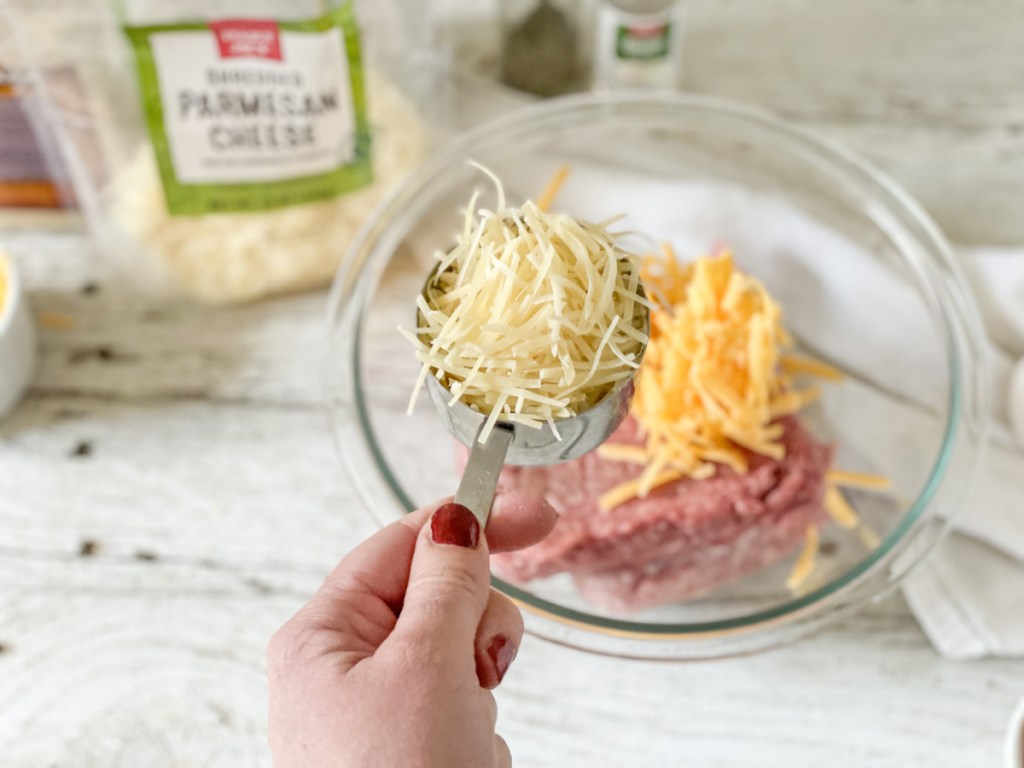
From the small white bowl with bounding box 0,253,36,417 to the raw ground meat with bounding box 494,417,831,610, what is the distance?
663 mm

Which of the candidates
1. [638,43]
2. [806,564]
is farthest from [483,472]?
[638,43]

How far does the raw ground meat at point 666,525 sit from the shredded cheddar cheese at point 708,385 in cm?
2

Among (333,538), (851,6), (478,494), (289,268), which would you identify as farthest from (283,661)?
(851,6)

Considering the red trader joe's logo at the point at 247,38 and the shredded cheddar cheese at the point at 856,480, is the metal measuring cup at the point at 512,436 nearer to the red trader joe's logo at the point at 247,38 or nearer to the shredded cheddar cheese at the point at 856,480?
the shredded cheddar cheese at the point at 856,480

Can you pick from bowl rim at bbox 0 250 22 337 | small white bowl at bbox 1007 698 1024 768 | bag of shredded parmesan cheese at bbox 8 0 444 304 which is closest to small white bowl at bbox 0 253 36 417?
bowl rim at bbox 0 250 22 337

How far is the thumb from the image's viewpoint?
69cm

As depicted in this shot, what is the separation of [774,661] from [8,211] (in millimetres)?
1237

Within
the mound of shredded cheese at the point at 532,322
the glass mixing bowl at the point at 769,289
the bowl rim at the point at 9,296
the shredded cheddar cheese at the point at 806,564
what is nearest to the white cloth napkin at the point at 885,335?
the glass mixing bowl at the point at 769,289

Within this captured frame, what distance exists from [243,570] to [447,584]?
0.56 meters

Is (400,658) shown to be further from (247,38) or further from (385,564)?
(247,38)

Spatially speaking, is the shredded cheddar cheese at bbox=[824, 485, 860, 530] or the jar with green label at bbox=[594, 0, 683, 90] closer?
the shredded cheddar cheese at bbox=[824, 485, 860, 530]

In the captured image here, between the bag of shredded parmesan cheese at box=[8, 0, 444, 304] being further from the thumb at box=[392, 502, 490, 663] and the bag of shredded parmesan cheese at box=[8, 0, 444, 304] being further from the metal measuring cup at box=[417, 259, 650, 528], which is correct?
the thumb at box=[392, 502, 490, 663]

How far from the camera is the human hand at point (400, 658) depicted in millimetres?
666

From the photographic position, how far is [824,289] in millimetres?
1294
